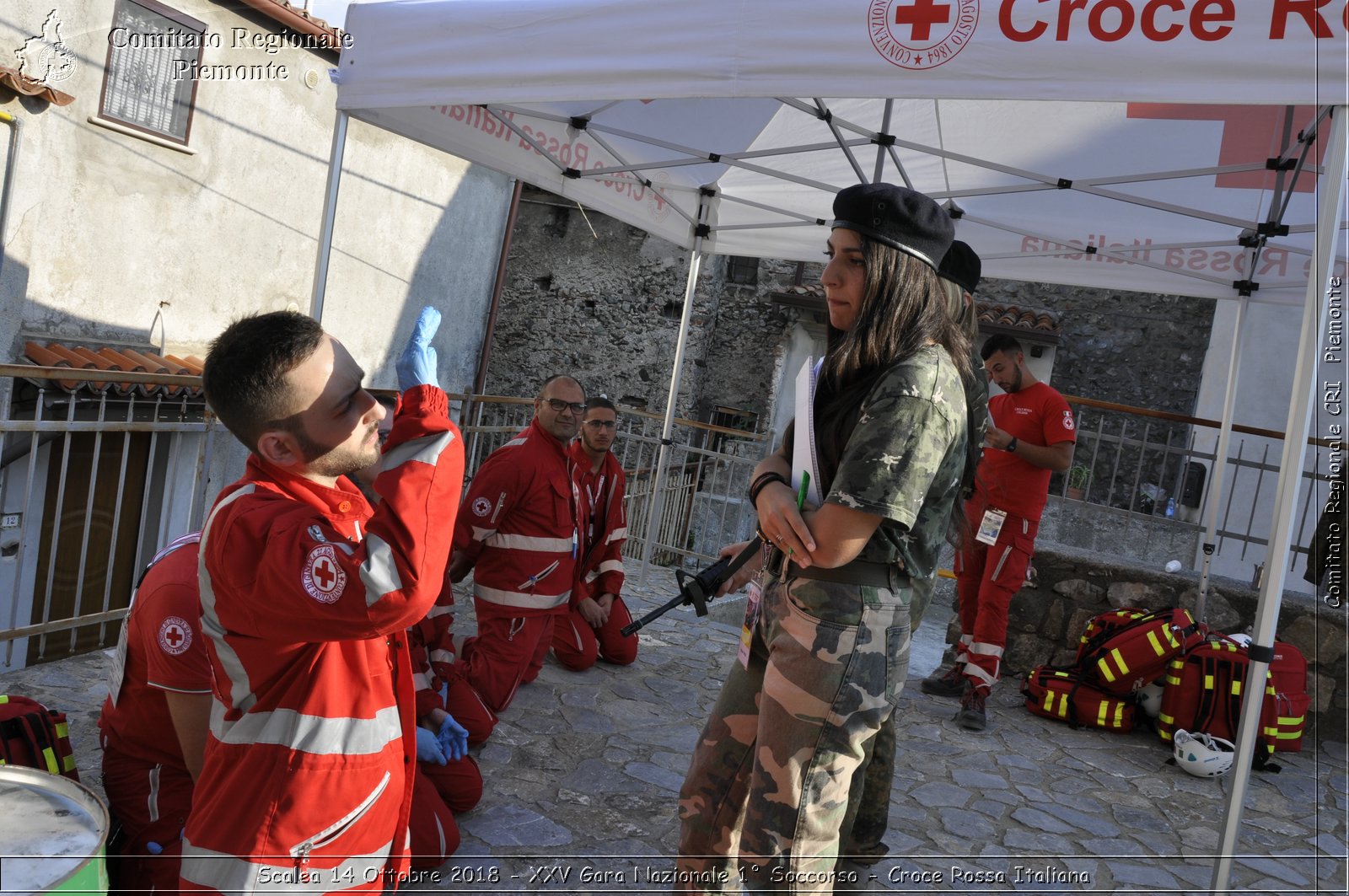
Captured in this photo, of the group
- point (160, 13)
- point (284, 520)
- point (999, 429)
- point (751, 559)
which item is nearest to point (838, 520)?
point (751, 559)

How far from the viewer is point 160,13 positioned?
9094 mm

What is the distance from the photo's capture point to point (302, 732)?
1.76 meters

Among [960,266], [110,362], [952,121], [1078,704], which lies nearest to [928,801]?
[1078,704]

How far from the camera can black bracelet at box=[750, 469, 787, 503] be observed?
6.81ft

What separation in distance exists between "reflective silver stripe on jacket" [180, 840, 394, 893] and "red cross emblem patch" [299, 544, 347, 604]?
0.56 metres

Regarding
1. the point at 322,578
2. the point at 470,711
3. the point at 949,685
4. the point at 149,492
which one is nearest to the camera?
the point at 322,578

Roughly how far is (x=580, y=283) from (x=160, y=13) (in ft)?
27.1

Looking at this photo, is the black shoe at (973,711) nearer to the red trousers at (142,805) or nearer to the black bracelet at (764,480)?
the black bracelet at (764,480)

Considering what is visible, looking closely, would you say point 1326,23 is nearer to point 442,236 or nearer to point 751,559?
point 751,559

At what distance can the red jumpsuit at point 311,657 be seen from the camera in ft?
5.32

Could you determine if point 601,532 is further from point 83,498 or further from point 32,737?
point 83,498

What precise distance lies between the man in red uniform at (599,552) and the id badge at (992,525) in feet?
6.52

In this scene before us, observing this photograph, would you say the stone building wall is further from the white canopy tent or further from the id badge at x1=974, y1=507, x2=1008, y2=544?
the id badge at x1=974, y1=507, x2=1008, y2=544

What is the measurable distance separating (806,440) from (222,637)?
1.23 m
